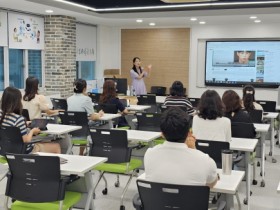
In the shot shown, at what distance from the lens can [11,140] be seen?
406cm

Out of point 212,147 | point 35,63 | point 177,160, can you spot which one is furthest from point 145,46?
point 177,160

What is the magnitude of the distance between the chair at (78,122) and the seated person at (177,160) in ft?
9.65

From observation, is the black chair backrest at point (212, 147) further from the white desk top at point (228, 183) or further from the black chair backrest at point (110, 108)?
the black chair backrest at point (110, 108)

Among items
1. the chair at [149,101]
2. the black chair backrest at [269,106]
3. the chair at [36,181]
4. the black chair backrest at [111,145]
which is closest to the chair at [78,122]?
the black chair backrest at [111,145]

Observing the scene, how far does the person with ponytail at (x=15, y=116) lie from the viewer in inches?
156

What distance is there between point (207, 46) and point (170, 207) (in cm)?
939

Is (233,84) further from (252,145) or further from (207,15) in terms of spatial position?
(252,145)

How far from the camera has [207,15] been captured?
9.07 metres

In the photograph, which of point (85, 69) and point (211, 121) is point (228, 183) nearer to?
point (211, 121)

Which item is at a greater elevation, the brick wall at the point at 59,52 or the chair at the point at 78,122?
the brick wall at the point at 59,52

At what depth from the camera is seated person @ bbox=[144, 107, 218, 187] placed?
2283 millimetres

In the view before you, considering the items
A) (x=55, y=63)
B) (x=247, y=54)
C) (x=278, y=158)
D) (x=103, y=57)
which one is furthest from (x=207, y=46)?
(x=278, y=158)

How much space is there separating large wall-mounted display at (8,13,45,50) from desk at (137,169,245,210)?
672cm

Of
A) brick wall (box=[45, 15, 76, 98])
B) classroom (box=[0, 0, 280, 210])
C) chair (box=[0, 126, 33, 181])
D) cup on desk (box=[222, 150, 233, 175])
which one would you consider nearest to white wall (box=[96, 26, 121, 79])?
classroom (box=[0, 0, 280, 210])
